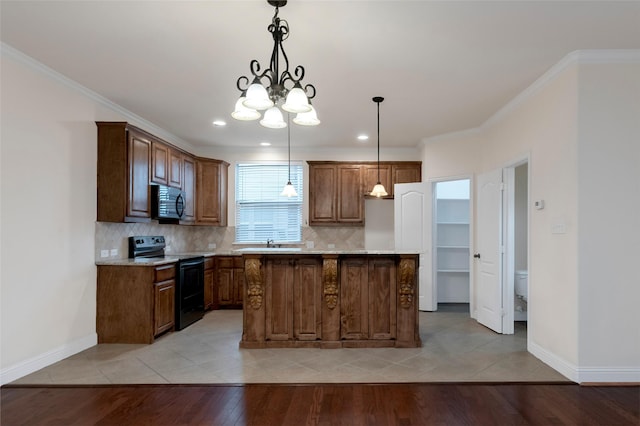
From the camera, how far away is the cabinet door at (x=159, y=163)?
4730mm

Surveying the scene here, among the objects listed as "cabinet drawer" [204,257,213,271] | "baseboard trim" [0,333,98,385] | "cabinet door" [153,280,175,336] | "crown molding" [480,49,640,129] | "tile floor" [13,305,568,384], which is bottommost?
"tile floor" [13,305,568,384]

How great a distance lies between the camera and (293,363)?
3.55 m

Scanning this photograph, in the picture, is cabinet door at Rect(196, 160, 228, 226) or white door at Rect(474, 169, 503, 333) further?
cabinet door at Rect(196, 160, 228, 226)

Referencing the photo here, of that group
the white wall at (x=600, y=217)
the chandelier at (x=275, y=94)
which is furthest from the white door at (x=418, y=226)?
the chandelier at (x=275, y=94)

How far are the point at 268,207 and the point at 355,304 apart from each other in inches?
127

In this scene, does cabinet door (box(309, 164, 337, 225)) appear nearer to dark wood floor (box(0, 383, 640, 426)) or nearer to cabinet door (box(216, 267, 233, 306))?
cabinet door (box(216, 267, 233, 306))

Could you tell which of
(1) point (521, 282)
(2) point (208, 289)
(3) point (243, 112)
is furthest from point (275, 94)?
(1) point (521, 282)

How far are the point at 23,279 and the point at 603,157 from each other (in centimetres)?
523

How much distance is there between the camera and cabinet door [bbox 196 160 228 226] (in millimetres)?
6137

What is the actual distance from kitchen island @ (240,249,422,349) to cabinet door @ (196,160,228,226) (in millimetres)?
2497

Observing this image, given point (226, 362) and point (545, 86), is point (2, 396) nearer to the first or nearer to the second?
point (226, 362)

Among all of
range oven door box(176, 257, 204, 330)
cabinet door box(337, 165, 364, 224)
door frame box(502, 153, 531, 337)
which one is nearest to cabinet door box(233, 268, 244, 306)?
range oven door box(176, 257, 204, 330)

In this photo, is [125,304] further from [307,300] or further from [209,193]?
[209,193]

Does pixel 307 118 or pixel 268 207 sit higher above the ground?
pixel 307 118
